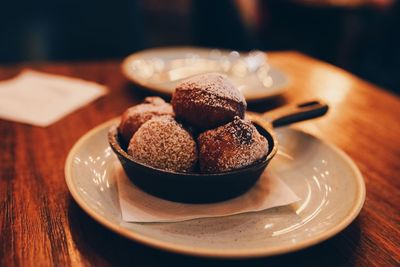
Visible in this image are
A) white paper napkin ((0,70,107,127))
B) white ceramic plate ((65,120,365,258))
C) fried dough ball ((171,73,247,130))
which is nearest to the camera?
white ceramic plate ((65,120,365,258))

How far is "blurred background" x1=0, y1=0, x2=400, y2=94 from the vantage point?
Answer: 167 centimetres

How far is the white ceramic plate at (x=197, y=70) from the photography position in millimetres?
1161

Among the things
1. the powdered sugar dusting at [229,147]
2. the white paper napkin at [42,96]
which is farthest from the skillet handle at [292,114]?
the white paper napkin at [42,96]

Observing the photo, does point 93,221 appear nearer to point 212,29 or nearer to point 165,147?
point 165,147

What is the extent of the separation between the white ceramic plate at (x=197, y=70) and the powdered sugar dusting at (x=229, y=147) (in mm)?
479

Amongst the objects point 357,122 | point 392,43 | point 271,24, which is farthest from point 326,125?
point 271,24

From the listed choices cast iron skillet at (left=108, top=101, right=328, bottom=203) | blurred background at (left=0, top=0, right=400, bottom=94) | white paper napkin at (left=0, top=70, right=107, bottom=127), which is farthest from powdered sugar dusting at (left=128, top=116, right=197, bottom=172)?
blurred background at (left=0, top=0, right=400, bottom=94)

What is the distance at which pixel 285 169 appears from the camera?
0.78m

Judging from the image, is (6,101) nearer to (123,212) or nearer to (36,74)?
(36,74)

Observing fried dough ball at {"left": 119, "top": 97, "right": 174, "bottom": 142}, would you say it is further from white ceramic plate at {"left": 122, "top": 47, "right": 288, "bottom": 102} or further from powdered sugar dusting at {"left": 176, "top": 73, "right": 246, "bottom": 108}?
white ceramic plate at {"left": 122, "top": 47, "right": 288, "bottom": 102}

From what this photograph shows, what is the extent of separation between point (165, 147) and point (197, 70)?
804mm

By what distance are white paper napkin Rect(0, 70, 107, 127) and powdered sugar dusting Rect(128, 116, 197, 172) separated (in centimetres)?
42

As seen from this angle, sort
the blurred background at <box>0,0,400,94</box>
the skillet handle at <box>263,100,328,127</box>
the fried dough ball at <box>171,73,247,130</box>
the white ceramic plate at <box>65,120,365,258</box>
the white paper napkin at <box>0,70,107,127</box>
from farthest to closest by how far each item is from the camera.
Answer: the blurred background at <box>0,0,400,94</box>, the white paper napkin at <box>0,70,107,127</box>, the skillet handle at <box>263,100,328,127</box>, the fried dough ball at <box>171,73,247,130</box>, the white ceramic plate at <box>65,120,365,258</box>

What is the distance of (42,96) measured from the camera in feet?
3.63
